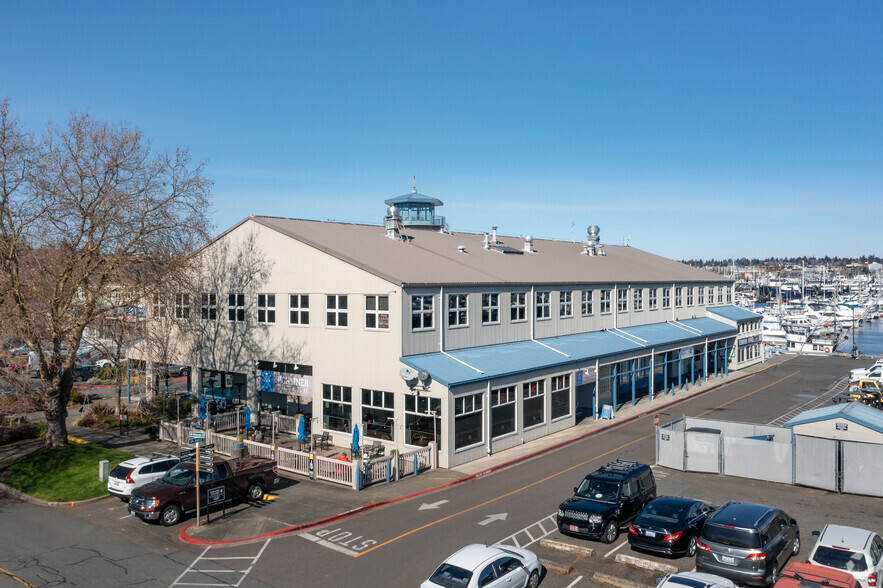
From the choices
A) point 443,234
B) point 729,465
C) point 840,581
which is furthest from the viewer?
point 443,234

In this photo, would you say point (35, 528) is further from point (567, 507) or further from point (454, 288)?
point (454, 288)

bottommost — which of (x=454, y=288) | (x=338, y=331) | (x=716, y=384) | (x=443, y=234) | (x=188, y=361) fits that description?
(x=716, y=384)

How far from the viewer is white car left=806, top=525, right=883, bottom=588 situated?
46.0ft

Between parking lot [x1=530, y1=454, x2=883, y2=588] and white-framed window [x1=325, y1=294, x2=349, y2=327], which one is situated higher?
white-framed window [x1=325, y1=294, x2=349, y2=327]

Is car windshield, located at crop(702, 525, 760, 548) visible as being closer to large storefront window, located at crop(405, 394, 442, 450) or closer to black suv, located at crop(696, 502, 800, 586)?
black suv, located at crop(696, 502, 800, 586)

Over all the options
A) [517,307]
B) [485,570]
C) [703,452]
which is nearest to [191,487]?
[485,570]

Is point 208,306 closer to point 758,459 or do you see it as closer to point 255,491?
point 255,491

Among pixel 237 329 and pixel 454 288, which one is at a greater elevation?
pixel 454 288

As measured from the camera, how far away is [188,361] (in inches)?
1581

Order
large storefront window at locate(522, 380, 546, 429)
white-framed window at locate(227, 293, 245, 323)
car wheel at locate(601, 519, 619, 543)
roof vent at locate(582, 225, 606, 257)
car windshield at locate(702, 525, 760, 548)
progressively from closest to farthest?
1. car windshield at locate(702, 525, 760, 548)
2. car wheel at locate(601, 519, 619, 543)
3. large storefront window at locate(522, 380, 546, 429)
4. white-framed window at locate(227, 293, 245, 323)
5. roof vent at locate(582, 225, 606, 257)

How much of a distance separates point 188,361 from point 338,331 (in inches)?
526

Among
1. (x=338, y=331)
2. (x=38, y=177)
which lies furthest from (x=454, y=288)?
(x=38, y=177)

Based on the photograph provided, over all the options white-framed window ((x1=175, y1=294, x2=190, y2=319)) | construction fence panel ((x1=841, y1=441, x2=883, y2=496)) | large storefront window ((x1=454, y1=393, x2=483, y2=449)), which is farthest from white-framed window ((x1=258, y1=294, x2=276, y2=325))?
construction fence panel ((x1=841, y1=441, x2=883, y2=496))

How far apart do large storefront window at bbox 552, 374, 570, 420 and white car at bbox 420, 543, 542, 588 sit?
19532 millimetres
